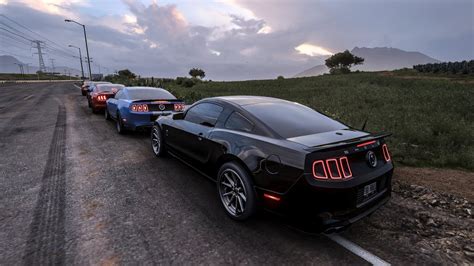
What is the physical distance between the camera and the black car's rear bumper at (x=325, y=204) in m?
2.44

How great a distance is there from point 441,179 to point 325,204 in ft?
9.77

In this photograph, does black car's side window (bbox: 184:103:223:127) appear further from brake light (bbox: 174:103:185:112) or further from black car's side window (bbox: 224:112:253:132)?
brake light (bbox: 174:103:185:112)

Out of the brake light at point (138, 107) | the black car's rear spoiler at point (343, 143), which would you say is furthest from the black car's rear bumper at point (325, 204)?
the brake light at point (138, 107)

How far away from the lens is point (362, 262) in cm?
247

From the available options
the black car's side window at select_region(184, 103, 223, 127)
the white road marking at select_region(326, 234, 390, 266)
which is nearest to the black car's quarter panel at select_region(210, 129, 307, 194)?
the black car's side window at select_region(184, 103, 223, 127)

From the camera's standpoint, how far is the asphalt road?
256cm

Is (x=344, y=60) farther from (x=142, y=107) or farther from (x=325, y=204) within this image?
(x=325, y=204)

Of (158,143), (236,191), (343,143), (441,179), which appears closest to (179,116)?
(158,143)

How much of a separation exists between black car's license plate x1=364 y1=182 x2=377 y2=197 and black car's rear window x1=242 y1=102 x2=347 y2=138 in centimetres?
79

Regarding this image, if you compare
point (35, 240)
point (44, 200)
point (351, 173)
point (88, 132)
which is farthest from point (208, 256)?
point (88, 132)

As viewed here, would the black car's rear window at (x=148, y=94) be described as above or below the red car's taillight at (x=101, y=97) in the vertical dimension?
above

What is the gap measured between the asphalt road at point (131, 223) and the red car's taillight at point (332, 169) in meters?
0.74

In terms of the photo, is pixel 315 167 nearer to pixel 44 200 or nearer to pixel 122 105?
pixel 44 200

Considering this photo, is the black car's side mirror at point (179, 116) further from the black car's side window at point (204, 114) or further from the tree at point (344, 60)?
A: the tree at point (344, 60)
